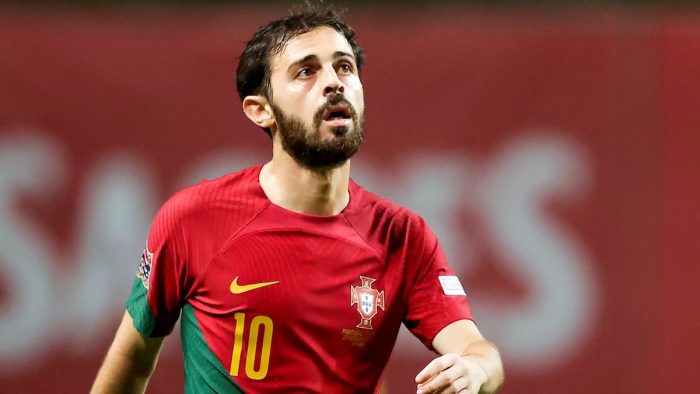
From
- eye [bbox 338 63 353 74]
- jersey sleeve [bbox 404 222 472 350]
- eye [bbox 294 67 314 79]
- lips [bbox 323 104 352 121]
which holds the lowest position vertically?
jersey sleeve [bbox 404 222 472 350]

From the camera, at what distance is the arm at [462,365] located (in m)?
2.30

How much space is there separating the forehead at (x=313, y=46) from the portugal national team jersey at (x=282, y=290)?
0.33 m

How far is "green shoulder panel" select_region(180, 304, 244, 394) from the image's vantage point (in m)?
2.61

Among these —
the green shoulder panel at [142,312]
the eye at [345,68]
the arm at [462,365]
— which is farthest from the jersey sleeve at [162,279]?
the arm at [462,365]

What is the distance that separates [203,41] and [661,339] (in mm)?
2222

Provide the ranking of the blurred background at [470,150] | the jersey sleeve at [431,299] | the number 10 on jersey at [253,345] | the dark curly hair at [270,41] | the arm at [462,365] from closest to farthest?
the arm at [462,365]
the number 10 on jersey at [253,345]
the jersey sleeve at [431,299]
the dark curly hair at [270,41]
the blurred background at [470,150]

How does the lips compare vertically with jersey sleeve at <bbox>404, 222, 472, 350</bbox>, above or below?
above

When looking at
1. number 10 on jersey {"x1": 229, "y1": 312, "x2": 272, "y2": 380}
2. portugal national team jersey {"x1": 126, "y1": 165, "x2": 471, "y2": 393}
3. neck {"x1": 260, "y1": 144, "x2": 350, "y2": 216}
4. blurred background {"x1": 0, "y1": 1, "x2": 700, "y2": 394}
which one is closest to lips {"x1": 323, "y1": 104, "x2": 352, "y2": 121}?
neck {"x1": 260, "y1": 144, "x2": 350, "y2": 216}

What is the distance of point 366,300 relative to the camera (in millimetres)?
2666

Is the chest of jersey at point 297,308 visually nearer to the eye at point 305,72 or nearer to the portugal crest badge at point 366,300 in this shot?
the portugal crest badge at point 366,300

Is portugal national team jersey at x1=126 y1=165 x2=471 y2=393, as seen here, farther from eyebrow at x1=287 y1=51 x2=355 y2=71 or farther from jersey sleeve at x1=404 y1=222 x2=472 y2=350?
eyebrow at x1=287 y1=51 x2=355 y2=71

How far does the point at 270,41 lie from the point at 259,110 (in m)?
0.18

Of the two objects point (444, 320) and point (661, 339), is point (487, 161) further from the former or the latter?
point (444, 320)

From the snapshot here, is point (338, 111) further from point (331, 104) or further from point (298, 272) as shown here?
point (298, 272)
